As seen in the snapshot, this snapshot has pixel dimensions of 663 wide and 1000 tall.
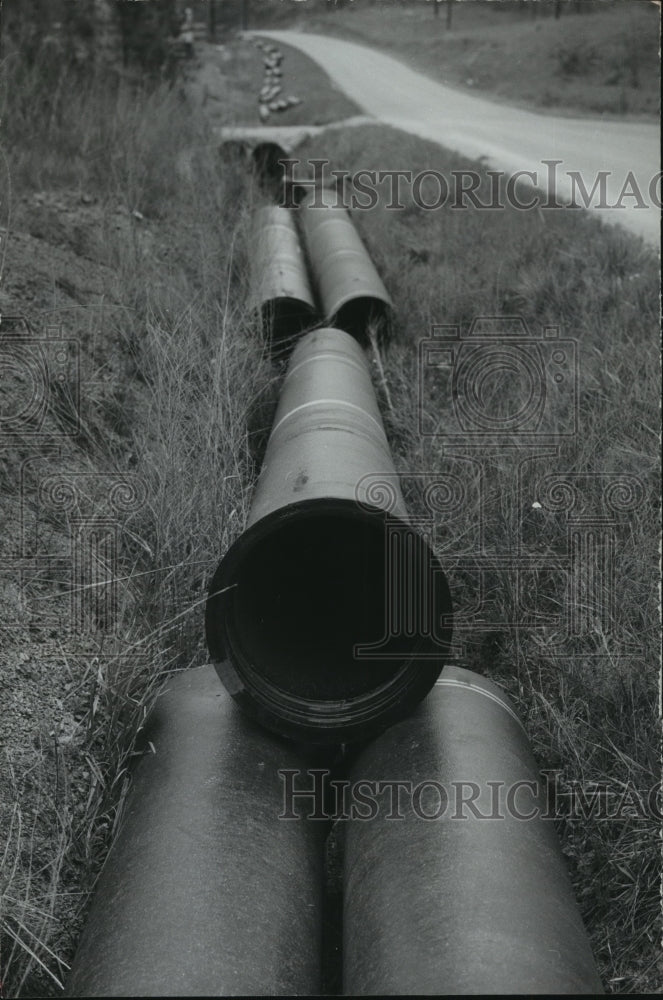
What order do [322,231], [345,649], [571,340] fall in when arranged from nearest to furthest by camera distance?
[345,649] < [571,340] < [322,231]

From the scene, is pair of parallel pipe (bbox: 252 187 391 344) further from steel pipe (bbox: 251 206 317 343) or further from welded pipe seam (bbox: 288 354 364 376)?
welded pipe seam (bbox: 288 354 364 376)

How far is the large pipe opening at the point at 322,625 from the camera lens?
7.20ft

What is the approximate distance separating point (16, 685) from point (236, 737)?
0.67 meters

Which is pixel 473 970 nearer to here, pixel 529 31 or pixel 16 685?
pixel 16 685

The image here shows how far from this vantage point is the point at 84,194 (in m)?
6.03

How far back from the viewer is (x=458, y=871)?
1.83m

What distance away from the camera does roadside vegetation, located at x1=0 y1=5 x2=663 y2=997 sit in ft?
7.32

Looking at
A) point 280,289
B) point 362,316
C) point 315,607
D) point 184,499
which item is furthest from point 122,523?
point 362,316

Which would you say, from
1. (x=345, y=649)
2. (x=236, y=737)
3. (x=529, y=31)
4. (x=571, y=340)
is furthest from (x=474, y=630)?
(x=529, y=31)

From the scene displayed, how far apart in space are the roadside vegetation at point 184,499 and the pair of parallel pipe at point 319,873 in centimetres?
23

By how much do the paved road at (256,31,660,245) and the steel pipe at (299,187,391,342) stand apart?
2173 mm

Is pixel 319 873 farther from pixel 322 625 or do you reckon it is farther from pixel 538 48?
pixel 538 48

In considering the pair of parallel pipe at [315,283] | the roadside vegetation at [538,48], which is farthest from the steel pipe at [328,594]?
the roadside vegetation at [538,48]
